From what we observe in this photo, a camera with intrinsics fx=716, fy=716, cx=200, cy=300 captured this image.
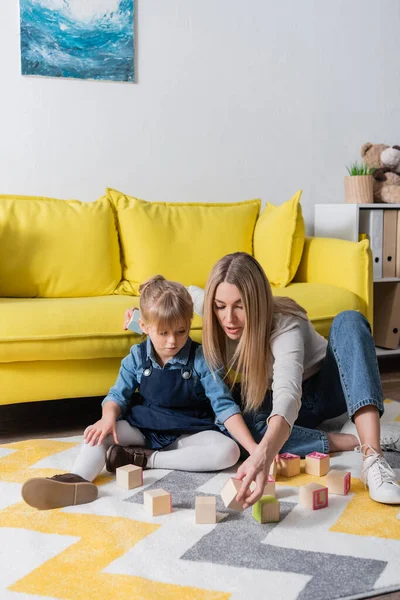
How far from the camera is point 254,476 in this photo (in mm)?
1487

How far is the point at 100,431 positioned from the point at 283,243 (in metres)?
1.36

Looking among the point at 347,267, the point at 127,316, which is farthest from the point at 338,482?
the point at 347,267

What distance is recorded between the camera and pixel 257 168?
11.6 feet

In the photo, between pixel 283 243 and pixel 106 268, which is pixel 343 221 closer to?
pixel 283 243

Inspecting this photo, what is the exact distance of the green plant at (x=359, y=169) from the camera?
11.5 ft

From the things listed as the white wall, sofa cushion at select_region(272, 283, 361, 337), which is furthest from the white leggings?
the white wall

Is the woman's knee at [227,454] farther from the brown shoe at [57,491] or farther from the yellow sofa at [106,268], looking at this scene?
the yellow sofa at [106,268]

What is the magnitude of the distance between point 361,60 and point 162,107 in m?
1.15

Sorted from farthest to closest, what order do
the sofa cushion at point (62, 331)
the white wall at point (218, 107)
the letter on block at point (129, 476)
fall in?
the white wall at point (218, 107) < the sofa cushion at point (62, 331) < the letter on block at point (129, 476)

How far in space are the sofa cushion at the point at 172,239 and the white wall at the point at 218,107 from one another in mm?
354

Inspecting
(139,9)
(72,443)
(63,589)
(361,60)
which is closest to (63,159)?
(139,9)

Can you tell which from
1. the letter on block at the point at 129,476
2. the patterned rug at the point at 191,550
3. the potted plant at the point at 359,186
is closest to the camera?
the patterned rug at the point at 191,550

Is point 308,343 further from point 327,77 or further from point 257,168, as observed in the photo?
point 327,77

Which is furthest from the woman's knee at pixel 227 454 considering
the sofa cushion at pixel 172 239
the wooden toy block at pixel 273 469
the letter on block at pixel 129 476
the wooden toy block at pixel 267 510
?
the sofa cushion at pixel 172 239
